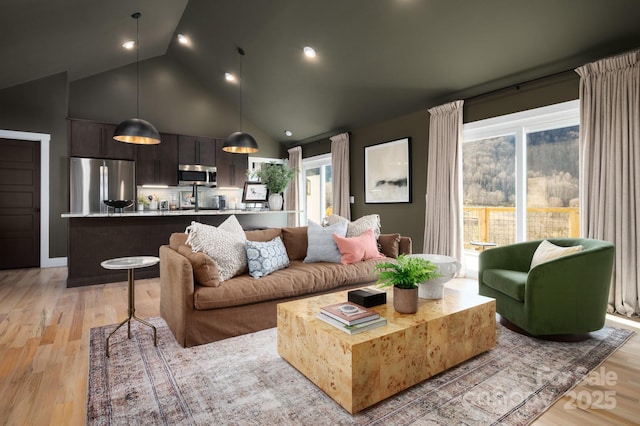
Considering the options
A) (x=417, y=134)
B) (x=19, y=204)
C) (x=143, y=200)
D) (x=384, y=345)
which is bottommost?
(x=384, y=345)

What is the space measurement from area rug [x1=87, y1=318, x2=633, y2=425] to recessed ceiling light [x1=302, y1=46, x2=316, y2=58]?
13.0ft

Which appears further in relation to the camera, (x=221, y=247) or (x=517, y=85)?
(x=517, y=85)

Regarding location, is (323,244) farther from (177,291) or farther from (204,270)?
(177,291)

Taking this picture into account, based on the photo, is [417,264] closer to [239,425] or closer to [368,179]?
[239,425]

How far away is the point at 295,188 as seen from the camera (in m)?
7.93

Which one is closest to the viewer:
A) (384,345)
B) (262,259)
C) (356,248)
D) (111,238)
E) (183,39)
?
(384,345)

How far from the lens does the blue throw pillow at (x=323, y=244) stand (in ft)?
11.4

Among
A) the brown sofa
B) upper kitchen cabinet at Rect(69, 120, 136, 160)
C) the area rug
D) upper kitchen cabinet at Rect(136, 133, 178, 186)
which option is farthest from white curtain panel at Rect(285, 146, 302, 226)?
the area rug

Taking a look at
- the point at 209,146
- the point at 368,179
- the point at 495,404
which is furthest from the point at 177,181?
the point at 495,404

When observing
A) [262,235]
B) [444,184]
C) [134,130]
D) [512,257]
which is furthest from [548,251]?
[134,130]

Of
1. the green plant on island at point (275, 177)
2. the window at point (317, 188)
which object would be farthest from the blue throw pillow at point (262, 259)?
the window at point (317, 188)

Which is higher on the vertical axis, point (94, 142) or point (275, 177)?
point (94, 142)

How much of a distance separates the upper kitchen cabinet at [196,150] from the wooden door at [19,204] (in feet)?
7.64

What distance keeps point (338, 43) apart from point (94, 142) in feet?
15.1
